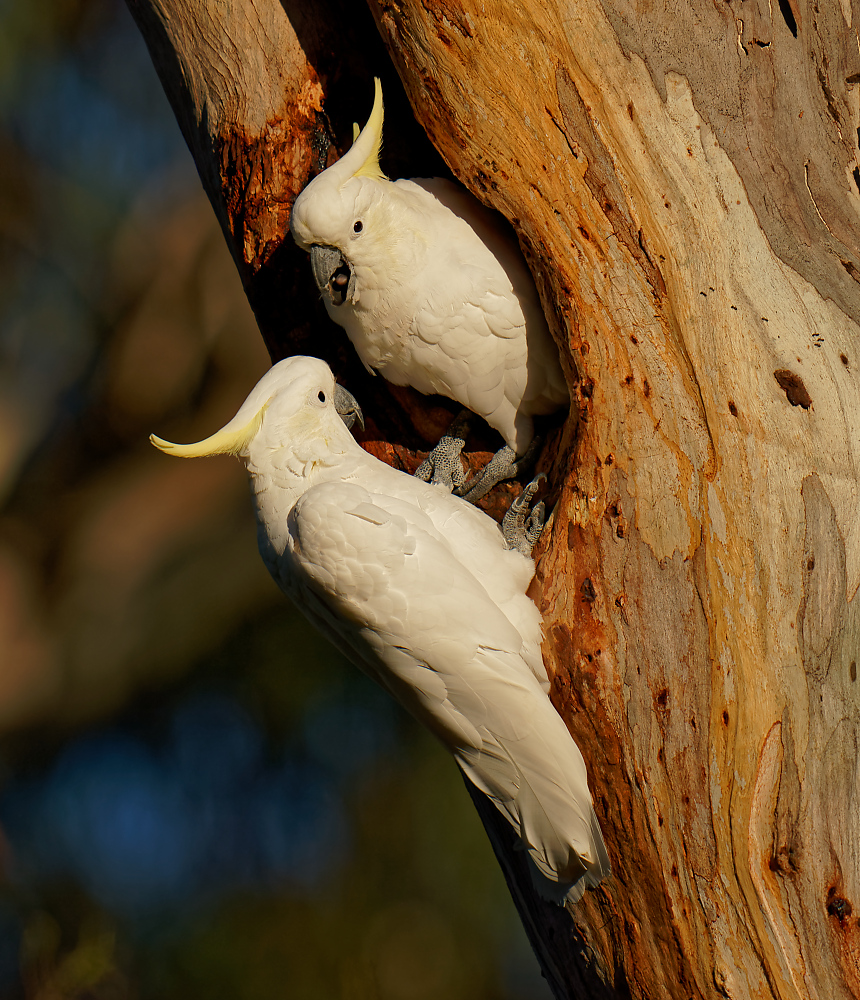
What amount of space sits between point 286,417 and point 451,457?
44cm

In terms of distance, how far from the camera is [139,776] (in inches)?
190

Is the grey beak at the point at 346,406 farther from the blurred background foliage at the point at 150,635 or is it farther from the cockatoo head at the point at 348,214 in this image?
the blurred background foliage at the point at 150,635

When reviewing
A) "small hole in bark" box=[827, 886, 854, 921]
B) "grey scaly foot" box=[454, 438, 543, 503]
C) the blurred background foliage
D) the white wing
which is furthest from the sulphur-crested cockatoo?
the blurred background foliage

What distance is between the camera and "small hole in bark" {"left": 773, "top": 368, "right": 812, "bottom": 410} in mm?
1580

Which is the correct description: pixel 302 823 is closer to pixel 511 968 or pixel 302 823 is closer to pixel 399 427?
pixel 511 968

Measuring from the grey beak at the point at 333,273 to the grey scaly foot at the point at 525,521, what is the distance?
0.56m

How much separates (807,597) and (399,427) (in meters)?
0.99

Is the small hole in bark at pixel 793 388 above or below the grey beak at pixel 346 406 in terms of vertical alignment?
below

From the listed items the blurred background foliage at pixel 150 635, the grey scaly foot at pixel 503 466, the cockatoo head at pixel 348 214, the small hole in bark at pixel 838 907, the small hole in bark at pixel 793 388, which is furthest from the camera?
the blurred background foliage at pixel 150 635

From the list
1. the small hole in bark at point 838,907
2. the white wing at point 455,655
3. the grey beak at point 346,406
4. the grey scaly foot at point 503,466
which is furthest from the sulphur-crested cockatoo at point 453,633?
the small hole in bark at point 838,907

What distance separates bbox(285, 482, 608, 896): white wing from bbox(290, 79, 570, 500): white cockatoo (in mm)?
420

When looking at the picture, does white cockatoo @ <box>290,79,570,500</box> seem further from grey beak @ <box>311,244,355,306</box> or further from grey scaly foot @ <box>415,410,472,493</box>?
grey scaly foot @ <box>415,410,472,493</box>

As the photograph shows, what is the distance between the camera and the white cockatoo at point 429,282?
67.8 inches

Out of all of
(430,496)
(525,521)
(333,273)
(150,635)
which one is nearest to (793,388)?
(525,521)
